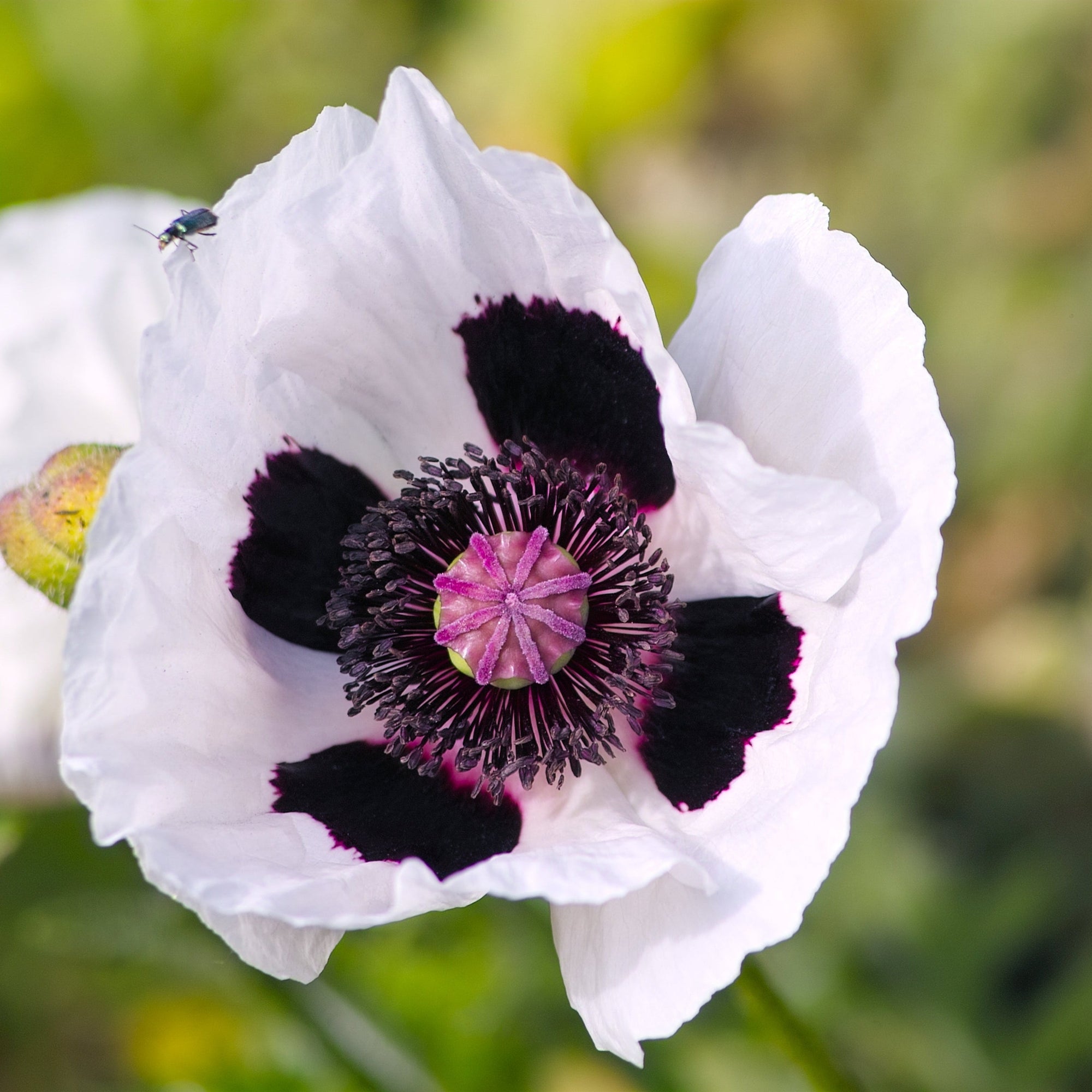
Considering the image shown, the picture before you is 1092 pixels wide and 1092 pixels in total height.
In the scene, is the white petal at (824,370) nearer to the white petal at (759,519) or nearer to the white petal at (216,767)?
the white petal at (759,519)

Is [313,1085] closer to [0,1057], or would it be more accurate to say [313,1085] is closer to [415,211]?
[0,1057]

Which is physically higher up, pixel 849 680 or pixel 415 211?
pixel 415 211

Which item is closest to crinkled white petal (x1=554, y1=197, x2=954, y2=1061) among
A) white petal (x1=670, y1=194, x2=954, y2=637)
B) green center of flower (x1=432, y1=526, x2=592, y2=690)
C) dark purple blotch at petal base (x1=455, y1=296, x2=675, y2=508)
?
white petal (x1=670, y1=194, x2=954, y2=637)

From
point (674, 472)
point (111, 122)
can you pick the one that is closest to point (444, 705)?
point (674, 472)

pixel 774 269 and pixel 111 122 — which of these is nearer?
pixel 774 269

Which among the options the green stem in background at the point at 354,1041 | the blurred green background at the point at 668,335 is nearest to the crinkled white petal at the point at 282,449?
the blurred green background at the point at 668,335
